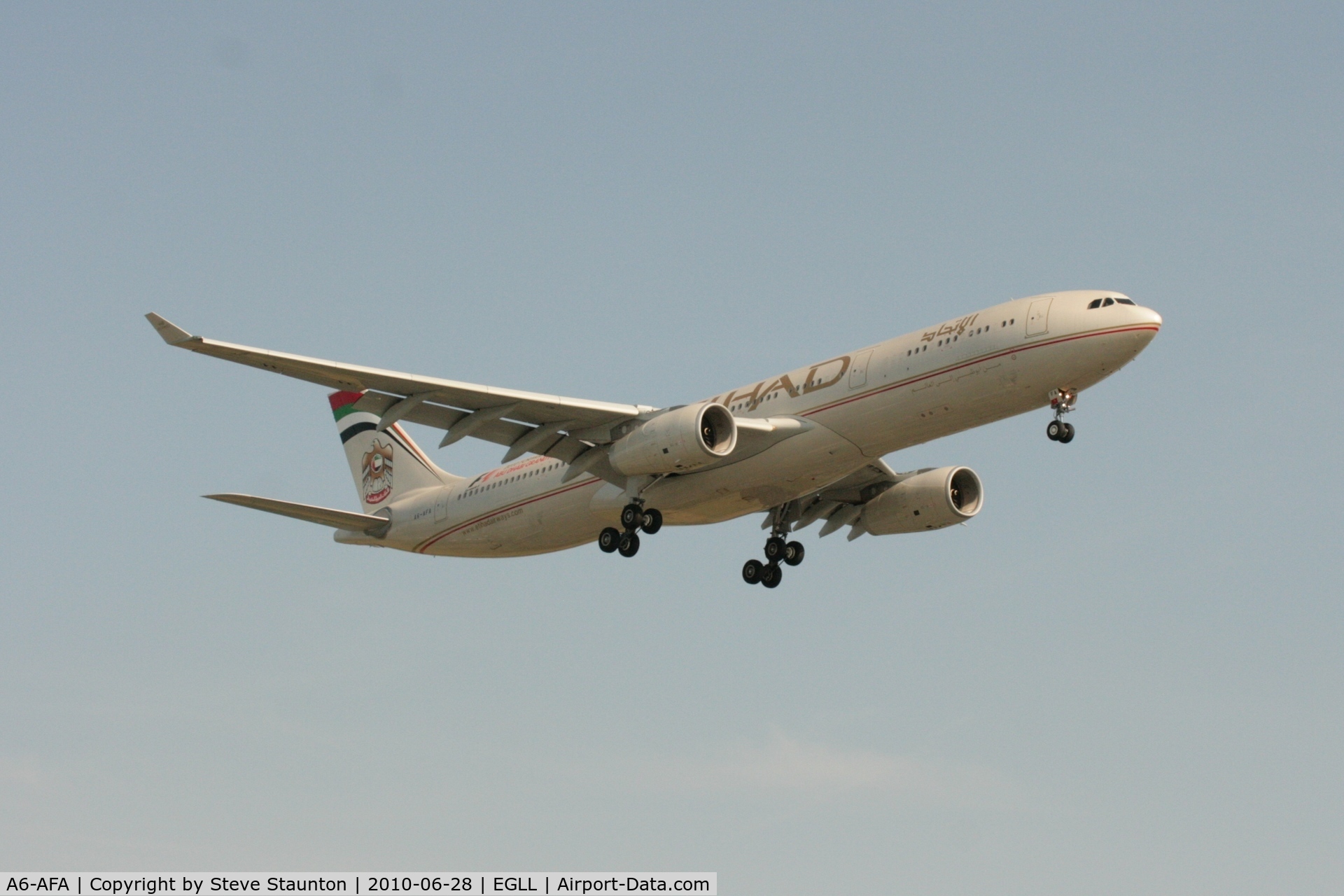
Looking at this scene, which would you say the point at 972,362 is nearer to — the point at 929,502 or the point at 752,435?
the point at 752,435

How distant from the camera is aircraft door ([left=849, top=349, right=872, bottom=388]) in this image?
3228 cm

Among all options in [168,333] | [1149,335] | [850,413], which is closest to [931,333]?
[850,413]

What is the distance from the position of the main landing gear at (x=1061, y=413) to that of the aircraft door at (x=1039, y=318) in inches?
48.7

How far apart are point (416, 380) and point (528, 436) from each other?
3609 millimetres

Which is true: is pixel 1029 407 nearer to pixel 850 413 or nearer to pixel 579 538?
pixel 850 413

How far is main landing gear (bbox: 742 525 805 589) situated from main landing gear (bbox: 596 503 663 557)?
14.8 ft

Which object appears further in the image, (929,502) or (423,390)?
(929,502)

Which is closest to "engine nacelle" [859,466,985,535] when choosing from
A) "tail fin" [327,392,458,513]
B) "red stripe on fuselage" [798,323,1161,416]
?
"red stripe on fuselage" [798,323,1161,416]

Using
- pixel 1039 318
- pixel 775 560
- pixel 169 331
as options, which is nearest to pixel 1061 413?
pixel 1039 318

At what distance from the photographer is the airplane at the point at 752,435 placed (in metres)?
30.6

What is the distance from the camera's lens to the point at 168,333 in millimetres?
28469

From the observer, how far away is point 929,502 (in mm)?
38062

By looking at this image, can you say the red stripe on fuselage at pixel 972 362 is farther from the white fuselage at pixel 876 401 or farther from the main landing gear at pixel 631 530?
the main landing gear at pixel 631 530

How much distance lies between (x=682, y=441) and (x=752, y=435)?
5.26 feet
